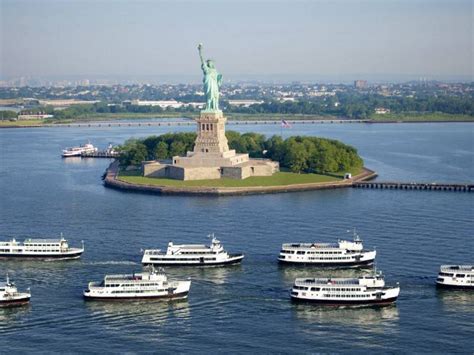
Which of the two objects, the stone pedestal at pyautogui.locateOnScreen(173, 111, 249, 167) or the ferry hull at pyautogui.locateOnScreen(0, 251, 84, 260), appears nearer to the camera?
the ferry hull at pyautogui.locateOnScreen(0, 251, 84, 260)

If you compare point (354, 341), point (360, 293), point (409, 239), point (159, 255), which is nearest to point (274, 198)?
point (409, 239)

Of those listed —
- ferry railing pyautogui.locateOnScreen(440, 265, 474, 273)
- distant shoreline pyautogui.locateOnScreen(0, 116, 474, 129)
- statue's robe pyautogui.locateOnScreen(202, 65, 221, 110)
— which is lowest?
ferry railing pyautogui.locateOnScreen(440, 265, 474, 273)

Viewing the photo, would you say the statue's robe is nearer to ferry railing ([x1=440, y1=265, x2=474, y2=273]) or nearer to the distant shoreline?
ferry railing ([x1=440, y1=265, x2=474, y2=273])

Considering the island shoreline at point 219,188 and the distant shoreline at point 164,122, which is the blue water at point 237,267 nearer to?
the island shoreline at point 219,188

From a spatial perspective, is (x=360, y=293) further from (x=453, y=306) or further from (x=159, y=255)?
(x=159, y=255)

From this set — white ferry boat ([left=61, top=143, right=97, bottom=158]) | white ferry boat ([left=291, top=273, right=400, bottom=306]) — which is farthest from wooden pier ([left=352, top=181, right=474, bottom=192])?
white ferry boat ([left=61, top=143, right=97, bottom=158])

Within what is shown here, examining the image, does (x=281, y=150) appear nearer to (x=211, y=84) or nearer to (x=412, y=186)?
(x=211, y=84)
